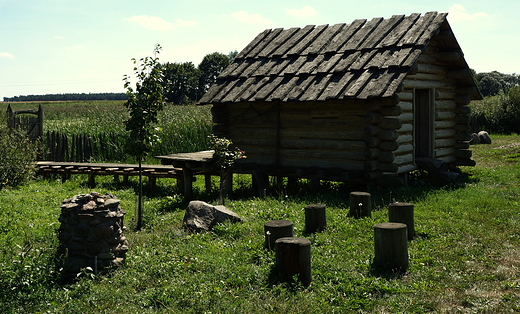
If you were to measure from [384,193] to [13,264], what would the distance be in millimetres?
7858

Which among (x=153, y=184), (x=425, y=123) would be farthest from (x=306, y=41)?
(x=153, y=184)

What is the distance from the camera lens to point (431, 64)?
1380 centimetres

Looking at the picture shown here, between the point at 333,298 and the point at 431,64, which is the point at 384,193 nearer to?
the point at 431,64

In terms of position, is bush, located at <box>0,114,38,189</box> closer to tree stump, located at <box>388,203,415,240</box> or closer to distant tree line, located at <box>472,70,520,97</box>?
tree stump, located at <box>388,203,415,240</box>

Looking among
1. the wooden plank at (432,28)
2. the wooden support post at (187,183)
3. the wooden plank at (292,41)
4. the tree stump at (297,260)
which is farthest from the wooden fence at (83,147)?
the tree stump at (297,260)

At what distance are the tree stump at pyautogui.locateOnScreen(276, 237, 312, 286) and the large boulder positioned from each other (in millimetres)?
2844

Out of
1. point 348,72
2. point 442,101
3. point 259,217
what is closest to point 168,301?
point 259,217

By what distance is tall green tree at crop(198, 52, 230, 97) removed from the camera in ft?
257

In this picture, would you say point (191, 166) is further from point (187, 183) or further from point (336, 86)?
point (336, 86)

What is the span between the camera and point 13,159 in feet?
47.8

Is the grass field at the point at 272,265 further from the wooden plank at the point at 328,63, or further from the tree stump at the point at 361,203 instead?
the wooden plank at the point at 328,63

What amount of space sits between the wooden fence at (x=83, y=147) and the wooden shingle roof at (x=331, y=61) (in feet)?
21.8

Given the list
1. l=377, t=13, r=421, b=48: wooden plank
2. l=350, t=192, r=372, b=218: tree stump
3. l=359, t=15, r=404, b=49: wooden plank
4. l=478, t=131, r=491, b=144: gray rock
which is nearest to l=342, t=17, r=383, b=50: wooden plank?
l=359, t=15, r=404, b=49: wooden plank

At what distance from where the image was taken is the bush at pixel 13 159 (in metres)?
14.2
